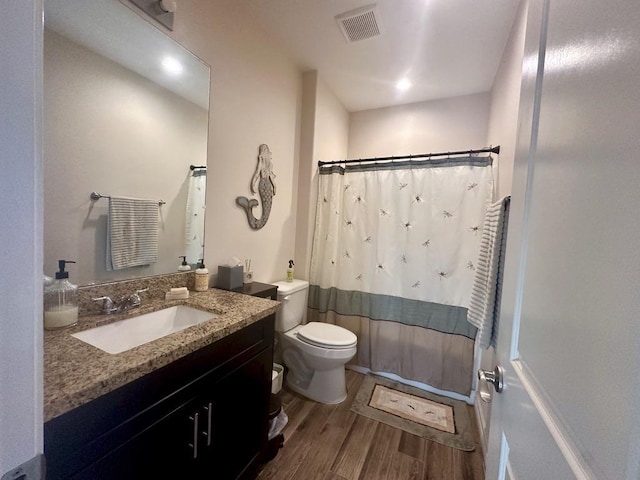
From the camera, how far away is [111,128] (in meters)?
1.09

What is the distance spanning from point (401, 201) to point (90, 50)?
199cm

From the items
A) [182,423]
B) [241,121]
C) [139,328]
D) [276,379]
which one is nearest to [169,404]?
[182,423]

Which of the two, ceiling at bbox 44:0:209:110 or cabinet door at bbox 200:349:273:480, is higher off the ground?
ceiling at bbox 44:0:209:110

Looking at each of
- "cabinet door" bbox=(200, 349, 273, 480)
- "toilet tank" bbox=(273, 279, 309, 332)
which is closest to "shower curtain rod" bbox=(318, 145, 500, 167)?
"toilet tank" bbox=(273, 279, 309, 332)

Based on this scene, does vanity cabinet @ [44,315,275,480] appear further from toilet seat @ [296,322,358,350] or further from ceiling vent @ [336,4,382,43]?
ceiling vent @ [336,4,382,43]

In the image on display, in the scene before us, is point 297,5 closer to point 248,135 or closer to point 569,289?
point 248,135

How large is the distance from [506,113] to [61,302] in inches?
94.8

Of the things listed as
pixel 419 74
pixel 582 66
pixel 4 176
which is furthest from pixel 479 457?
pixel 419 74

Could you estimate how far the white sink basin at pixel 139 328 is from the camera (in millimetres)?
965

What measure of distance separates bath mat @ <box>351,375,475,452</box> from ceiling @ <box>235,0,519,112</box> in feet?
8.45

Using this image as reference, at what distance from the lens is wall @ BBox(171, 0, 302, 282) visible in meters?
1.49

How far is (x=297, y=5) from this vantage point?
1579 mm

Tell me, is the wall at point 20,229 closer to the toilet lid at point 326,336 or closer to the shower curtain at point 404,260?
the toilet lid at point 326,336

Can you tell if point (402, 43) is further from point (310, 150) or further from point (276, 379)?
point (276, 379)
